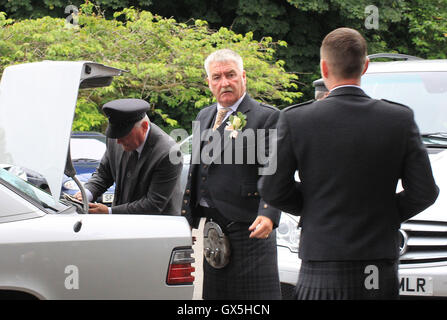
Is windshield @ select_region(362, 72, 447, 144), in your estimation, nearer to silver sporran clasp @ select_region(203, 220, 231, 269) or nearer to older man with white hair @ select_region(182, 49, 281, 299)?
older man with white hair @ select_region(182, 49, 281, 299)

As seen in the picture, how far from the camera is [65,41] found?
45.4ft

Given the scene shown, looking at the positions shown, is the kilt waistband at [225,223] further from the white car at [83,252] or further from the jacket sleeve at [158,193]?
the jacket sleeve at [158,193]

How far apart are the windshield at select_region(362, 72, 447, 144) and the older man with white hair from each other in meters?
2.32

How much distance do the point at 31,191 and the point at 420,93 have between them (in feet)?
12.1

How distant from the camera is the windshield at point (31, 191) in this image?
3581mm

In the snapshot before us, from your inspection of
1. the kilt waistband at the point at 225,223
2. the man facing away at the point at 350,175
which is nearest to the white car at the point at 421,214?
the kilt waistband at the point at 225,223

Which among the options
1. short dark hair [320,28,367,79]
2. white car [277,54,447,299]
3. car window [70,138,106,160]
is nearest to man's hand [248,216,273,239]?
short dark hair [320,28,367,79]

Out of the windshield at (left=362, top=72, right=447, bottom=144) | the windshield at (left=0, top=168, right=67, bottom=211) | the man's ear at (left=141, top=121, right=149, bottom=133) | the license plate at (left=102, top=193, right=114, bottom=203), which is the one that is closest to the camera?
the windshield at (left=0, top=168, right=67, bottom=211)

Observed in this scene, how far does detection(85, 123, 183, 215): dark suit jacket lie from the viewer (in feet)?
14.5

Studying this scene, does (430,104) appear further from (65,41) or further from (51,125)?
(65,41)

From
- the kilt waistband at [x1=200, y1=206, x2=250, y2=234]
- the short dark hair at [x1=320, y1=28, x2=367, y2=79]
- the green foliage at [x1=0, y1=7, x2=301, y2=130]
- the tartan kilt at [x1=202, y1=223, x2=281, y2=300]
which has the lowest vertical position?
the tartan kilt at [x1=202, y1=223, x2=281, y2=300]

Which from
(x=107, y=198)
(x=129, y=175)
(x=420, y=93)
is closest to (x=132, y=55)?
(x=107, y=198)

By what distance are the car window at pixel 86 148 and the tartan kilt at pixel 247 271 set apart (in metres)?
7.09
